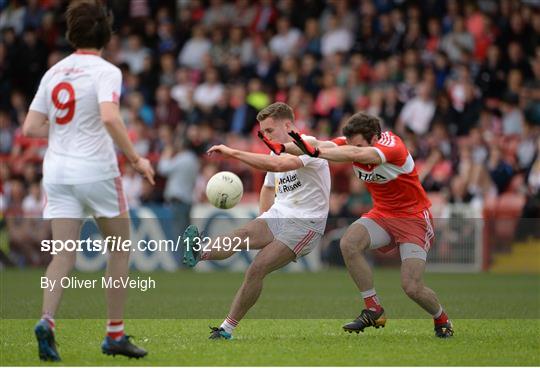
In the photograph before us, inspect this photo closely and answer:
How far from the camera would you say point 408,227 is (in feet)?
34.6

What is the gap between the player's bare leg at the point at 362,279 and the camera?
10316mm

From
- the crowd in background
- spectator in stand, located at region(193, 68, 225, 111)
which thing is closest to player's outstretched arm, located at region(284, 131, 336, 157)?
the crowd in background

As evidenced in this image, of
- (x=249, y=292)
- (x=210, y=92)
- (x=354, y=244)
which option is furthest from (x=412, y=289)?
(x=210, y=92)

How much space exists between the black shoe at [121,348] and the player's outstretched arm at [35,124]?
64.4 inches

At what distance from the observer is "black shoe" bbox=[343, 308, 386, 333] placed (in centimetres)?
1029

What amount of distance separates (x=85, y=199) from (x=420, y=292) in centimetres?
341

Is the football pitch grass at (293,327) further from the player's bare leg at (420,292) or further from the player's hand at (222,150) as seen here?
the player's hand at (222,150)

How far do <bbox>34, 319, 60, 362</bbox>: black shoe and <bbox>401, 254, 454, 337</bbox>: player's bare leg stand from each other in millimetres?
3391

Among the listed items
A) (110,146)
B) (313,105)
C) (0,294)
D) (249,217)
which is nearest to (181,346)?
(110,146)

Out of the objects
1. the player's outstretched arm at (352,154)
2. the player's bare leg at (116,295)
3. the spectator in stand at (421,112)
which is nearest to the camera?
the player's bare leg at (116,295)

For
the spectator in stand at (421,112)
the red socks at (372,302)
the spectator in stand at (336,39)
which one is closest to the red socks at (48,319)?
the red socks at (372,302)

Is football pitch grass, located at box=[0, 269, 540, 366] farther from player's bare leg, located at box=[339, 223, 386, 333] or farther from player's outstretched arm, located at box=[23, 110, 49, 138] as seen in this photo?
player's outstretched arm, located at box=[23, 110, 49, 138]

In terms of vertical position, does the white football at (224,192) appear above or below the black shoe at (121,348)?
above

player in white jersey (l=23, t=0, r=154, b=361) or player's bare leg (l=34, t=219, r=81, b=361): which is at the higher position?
player in white jersey (l=23, t=0, r=154, b=361)
